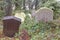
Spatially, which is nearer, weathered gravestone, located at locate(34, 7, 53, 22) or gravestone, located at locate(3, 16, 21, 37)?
gravestone, located at locate(3, 16, 21, 37)

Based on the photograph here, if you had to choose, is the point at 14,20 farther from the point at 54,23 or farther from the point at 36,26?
the point at 54,23

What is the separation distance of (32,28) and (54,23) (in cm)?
146

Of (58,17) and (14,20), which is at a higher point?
(14,20)

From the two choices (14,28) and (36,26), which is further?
(36,26)

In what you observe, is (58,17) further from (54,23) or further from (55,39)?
(55,39)

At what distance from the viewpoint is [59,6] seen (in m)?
14.9

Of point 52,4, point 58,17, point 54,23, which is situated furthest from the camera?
point 52,4

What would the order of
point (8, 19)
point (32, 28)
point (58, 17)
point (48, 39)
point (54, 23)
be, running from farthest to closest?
1. point (58, 17)
2. point (54, 23)
3. point (32, 28)
4. point (8, 19)
5. point (48, 39)

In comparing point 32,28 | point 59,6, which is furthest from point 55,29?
point 59,6

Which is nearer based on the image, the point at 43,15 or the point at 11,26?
the point at 11,26

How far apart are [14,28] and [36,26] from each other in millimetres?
1679

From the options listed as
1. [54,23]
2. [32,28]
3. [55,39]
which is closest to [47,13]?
[54,23]

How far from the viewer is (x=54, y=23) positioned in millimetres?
11148

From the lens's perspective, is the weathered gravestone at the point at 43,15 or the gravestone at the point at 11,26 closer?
the gravestone at the point at 11,26
